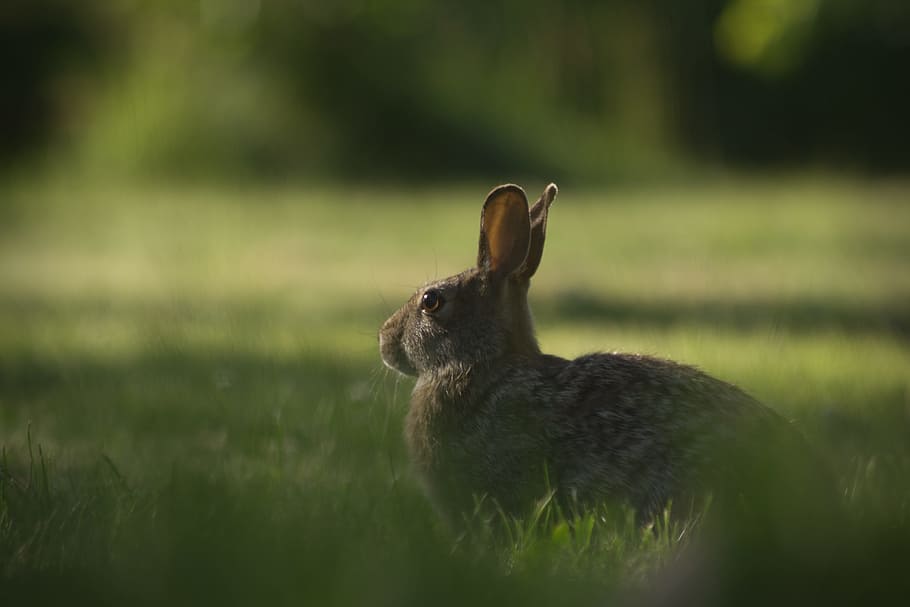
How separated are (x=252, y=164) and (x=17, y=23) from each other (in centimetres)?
582

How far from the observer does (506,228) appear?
13.1 ft

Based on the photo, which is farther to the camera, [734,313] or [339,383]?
[734,313]

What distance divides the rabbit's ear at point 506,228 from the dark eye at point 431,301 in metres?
0.22

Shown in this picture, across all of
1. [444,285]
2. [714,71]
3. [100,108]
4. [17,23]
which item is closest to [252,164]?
[100,108]

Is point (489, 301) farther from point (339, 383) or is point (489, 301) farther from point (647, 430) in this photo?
point (339, 383)

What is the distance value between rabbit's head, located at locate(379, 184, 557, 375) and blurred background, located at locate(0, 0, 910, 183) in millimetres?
13615

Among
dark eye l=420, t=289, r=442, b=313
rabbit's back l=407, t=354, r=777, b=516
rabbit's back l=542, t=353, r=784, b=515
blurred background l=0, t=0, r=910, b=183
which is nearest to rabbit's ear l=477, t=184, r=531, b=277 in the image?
dark eye l=420, t=289, r=442, b=313

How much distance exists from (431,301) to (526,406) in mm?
590

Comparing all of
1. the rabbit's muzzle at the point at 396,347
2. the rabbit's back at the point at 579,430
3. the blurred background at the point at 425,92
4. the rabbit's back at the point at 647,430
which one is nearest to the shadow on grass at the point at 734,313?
the rabbit's muzzle at the point at 396,347

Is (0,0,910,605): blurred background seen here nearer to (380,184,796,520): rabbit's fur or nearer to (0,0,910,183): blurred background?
(0,0,910,183): blurred background

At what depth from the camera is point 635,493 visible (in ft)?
11.2

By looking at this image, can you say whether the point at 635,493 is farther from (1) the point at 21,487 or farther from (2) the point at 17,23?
(2) the point at 17,23

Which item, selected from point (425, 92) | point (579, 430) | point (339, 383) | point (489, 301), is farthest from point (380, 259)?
point (425, 92)

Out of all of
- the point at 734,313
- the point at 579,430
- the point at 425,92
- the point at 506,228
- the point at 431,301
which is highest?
the point at 425,92
